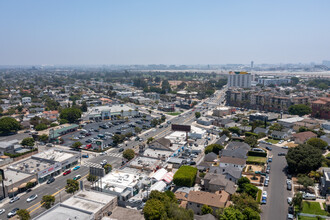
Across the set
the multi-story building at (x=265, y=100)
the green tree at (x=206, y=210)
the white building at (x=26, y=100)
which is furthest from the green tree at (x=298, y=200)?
the white building at (x=26, y=100)

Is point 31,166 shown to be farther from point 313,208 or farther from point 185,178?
point 313,208

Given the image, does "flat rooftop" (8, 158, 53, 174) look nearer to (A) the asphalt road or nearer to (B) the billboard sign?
(B) the billboard sign

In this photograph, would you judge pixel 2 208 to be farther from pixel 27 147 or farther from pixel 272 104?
pixel 272 104

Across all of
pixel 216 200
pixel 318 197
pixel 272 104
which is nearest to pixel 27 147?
pixel 216 200

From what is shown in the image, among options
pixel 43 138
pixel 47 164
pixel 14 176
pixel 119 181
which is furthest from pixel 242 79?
pixel 14 176

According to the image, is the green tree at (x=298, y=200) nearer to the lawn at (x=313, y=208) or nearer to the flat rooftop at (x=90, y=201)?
the lawn at (x=313, y=208)

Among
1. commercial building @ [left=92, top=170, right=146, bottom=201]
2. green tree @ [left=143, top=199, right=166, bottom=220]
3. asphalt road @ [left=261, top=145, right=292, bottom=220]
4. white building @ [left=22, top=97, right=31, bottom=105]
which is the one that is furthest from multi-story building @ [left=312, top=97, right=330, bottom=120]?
white building @ [left=22, top=97, right=31, bottom=105]

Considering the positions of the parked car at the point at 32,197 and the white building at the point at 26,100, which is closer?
the parked car at the point at 32,197
